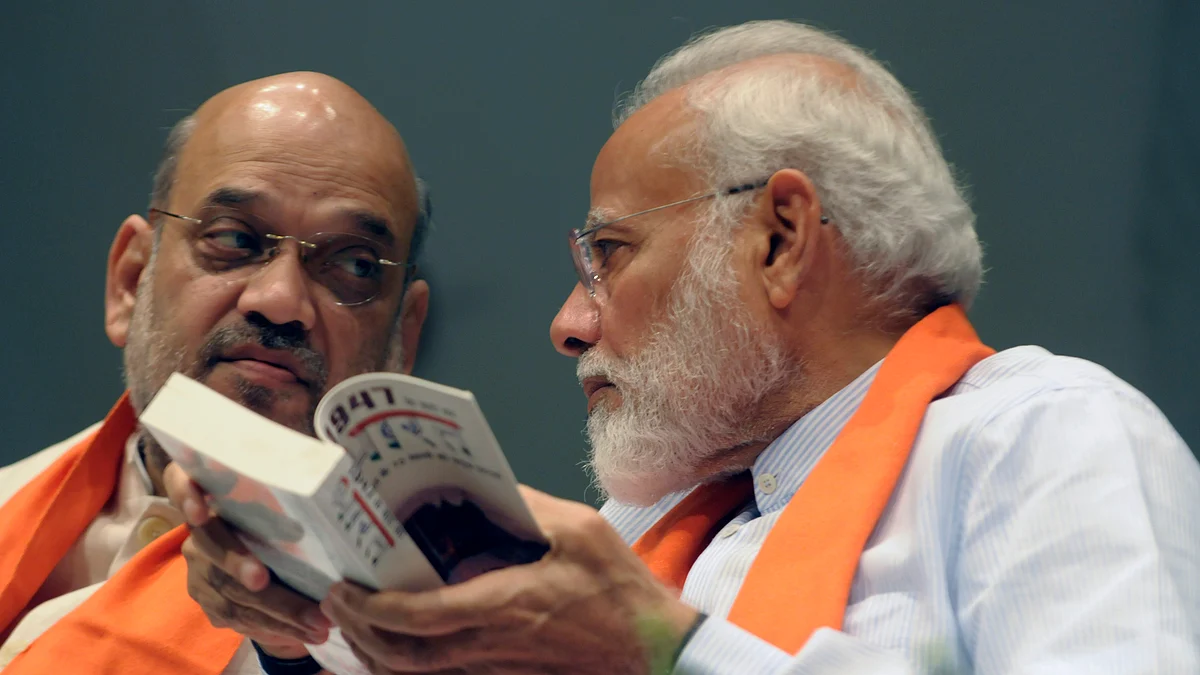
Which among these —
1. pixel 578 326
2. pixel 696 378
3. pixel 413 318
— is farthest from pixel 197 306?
pixel 696 378

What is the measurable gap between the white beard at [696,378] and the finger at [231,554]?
2.08 feet

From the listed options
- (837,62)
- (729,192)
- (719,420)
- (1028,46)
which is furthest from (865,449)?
(1028,46)

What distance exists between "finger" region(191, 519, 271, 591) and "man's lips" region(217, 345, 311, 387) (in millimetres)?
822

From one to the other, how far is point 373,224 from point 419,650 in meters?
1.20

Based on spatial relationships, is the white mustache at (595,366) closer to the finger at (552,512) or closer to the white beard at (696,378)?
the white beard at (696,378)

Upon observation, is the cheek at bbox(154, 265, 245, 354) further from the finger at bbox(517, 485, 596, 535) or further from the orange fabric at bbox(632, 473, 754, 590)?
the finger at bbox(517, 485, 596, 535)

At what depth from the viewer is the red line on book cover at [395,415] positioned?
91cm

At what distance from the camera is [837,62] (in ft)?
5.72

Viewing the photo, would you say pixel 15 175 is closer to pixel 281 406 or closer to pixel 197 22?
pixel 197 22

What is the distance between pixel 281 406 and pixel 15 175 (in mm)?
1241

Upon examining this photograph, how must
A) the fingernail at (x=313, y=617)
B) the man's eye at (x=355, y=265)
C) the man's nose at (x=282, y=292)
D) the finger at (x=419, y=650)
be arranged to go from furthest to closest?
the man's eye at (x=355, y=265), the man's nose at (x=282, y=292), the fingernail at (x=313, y=617), the finger at (x=419, y=650)

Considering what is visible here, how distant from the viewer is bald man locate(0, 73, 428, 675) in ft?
5.85

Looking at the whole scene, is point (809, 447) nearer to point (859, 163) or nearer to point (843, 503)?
point (843, 503)

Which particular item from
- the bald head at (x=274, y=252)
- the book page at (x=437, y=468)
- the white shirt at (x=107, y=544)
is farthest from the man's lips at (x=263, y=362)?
the book page at (x=437, y=468)
